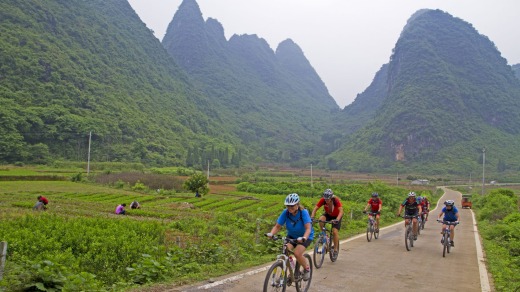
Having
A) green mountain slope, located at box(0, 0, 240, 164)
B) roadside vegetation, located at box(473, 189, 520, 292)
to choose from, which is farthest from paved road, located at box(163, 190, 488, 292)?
green mountain slope, located at box(0, 0, 240, 164)

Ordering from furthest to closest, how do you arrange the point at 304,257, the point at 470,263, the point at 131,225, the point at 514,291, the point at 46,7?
the point at 46,7, the point at 131,225, the point at 470,263, the point at 514,291, the point at 304,257

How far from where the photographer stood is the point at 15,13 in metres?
111

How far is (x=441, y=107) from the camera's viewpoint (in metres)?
142

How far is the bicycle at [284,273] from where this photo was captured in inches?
254

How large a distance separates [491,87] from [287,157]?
81.4 meters

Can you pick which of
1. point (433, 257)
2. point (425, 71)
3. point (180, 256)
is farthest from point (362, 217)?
point (425, 71)

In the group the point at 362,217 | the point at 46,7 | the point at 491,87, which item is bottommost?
the point at 362,217

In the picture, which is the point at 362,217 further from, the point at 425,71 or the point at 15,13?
the point at 425,71

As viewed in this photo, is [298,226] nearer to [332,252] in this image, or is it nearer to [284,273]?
[284,273]

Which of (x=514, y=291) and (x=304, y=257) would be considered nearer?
(x=304, y=257)

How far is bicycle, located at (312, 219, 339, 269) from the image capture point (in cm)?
988

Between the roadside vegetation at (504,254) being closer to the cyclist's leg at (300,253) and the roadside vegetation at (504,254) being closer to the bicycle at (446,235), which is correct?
the bicycle at (446,235)

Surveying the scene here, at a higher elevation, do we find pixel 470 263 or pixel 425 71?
pixel 425 71

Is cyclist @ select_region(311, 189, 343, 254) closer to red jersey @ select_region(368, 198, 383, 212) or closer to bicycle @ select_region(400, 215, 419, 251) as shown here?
bicycle @ select_region(400, 215, 419, 251)
